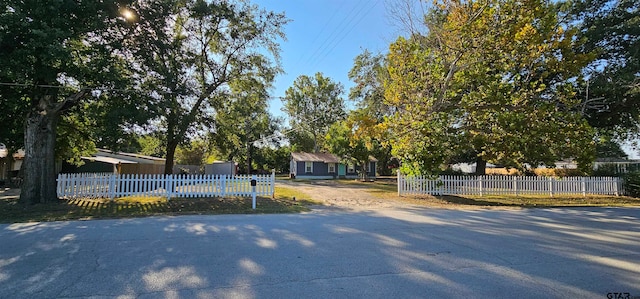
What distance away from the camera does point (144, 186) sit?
1305 cm

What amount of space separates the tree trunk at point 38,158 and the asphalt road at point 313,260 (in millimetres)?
3964

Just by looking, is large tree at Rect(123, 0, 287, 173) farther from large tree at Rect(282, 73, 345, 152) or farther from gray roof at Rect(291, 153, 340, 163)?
large tree at Rect(282, 73, 345, 152)

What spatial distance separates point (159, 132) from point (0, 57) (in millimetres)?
7092

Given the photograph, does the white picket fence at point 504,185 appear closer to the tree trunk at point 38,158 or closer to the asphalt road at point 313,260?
the asphalt road at point 313,260

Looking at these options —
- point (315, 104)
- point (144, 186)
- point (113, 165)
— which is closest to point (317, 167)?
point (315, 104)

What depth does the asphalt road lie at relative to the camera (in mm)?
3863

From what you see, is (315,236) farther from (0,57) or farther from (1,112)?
(1,112)

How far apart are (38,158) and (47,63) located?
338 centimetres

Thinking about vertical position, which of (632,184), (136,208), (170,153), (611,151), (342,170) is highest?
(611,151)

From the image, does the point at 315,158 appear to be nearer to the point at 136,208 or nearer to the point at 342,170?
the point at 342,170

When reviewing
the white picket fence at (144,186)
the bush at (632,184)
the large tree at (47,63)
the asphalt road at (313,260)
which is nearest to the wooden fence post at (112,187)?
the white picket fence at (144,186)

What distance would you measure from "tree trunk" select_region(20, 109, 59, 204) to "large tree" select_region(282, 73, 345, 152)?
3954 cm

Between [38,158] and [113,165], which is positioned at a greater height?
[38,158]

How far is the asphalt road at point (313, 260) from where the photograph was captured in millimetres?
3863
